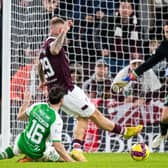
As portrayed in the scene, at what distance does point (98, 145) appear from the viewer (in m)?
13.4

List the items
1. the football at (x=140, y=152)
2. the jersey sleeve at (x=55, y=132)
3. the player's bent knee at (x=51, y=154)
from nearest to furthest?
the jersey sleeve at (x=55, y=132) → the player's bent knee at (x=51, y=154) → the football at (x=140, y=152)

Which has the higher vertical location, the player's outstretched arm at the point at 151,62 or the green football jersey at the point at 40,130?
the player's outstretched arm at the point at 151,62

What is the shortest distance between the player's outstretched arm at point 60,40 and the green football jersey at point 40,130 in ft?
3.62

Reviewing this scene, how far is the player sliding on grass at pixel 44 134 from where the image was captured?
9.09 meters

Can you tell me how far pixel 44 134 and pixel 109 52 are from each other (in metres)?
5.20

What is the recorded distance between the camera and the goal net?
43.4ft

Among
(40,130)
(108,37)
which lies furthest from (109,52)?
(40,130)

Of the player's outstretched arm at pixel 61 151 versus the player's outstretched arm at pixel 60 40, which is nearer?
the player's outstretched arm at pixel 61 151

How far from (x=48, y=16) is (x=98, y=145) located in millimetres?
2280

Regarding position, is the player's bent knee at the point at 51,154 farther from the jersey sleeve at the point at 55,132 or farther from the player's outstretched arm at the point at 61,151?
the jersey sleeve at the point at 55,132

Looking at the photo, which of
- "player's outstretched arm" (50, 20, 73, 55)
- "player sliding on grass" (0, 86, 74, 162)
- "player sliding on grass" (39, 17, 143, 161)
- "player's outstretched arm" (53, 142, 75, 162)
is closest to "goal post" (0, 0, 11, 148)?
"player sliding on grass" (39, 17, 143, 161)

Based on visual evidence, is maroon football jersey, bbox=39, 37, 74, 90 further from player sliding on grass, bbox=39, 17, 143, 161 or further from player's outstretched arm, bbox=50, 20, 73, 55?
player's outstretched arm, bbox=50, 20, 73, 55

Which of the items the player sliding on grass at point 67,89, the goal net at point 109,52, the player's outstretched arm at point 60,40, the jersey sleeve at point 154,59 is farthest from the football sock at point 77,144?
the goal net at point 109,52

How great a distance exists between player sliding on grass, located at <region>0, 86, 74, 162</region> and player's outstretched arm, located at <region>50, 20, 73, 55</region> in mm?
898
